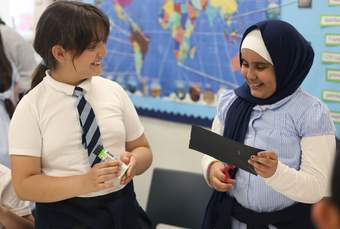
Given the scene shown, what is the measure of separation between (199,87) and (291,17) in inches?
24.4

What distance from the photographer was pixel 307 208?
63.5 inches

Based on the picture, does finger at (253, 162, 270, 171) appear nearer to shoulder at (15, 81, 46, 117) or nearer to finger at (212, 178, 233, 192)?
finger at (212, 178, 233, 192)

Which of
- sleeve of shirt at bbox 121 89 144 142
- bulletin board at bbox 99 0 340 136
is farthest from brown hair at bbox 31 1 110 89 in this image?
bulletin board at bbox 99 0 340 136

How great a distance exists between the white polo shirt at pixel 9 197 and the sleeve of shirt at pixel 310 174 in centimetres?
91

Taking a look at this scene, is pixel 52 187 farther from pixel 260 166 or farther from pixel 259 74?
pixel 259 74

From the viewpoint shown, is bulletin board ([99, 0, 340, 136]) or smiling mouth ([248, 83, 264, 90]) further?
bulletin board ([99, 0, 340, 136])

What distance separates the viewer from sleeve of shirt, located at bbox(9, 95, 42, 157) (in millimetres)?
1378

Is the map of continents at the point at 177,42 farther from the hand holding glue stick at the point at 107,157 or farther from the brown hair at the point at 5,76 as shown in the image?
the hand holding glue stick at the point at 107,157

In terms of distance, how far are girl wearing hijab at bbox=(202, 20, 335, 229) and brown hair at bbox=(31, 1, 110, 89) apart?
0.53 m

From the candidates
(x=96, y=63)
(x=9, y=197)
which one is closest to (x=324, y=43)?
(x=96, y=63)

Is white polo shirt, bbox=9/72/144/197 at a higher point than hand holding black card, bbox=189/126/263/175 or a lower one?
higher

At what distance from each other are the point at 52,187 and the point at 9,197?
43 centimetres

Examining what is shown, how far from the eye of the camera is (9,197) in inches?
67.9

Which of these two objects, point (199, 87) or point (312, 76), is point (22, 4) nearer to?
point (199, 87)
